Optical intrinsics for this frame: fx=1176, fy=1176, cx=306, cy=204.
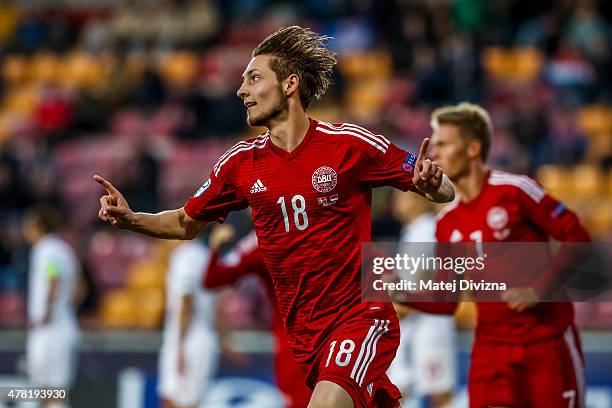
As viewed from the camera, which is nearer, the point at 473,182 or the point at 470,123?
the point at 473,182

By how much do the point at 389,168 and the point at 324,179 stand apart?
0.32m

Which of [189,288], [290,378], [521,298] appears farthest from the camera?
[189,288]

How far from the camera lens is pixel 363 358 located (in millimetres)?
5504

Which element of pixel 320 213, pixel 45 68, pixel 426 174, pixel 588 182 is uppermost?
pixel 45 68

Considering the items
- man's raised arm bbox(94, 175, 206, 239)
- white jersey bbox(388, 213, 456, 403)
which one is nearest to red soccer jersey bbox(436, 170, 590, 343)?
man's raised arm bbox(94, 175, 206, 239)

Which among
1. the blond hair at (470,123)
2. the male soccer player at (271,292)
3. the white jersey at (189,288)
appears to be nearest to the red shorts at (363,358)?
the blond hair at (470,123)

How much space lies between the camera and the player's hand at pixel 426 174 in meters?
5.36

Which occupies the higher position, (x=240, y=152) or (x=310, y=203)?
(x=240, y=152)

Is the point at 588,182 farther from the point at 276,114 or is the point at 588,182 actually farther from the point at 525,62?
the point at 276,114

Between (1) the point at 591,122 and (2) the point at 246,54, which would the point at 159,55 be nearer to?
(2) the point at 246,54

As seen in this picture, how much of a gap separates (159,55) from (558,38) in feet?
21.3

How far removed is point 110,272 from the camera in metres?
14.6

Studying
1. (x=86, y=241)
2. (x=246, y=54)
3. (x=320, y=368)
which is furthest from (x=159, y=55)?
(x=320, y=368)

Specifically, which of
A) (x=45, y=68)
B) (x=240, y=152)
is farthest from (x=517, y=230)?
(x=45, y=68)
